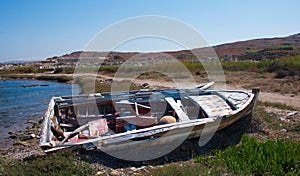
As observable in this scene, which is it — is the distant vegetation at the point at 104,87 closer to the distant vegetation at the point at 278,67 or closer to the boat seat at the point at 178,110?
the boat seat at the point at 178,110

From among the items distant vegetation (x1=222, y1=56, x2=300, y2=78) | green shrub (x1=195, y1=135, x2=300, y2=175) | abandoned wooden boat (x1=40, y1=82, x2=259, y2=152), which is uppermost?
distant vegetation (x1=222, y1=56, x2=300, y2=78)

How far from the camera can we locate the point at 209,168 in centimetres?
512

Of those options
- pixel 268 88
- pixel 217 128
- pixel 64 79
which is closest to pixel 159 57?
pixel 64 79

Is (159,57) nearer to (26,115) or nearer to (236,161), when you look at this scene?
(26,115)

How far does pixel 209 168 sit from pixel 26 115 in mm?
11925

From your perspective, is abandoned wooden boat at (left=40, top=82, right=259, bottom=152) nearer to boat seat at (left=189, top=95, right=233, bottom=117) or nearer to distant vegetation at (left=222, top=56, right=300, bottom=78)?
boat seat at (left=189, top=95, right=233, bottom=117)

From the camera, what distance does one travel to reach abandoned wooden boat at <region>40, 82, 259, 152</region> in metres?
5.95

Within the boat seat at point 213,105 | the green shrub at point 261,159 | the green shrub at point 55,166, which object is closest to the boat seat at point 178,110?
the boat seat at point 213,105

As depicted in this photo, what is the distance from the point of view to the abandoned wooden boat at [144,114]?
5953 mm

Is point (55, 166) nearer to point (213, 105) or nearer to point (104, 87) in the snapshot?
point (213, 105)

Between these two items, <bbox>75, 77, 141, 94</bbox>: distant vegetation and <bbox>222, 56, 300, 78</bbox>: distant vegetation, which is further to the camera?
<bbox>222, 56, 300, 78</bbox>: distant vegetation

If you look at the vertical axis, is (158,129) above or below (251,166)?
above

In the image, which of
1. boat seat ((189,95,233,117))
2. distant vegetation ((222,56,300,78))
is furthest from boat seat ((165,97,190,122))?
distant vegetation ((222,56,300,78))

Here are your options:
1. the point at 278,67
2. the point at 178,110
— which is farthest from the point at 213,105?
the point at 278,67
